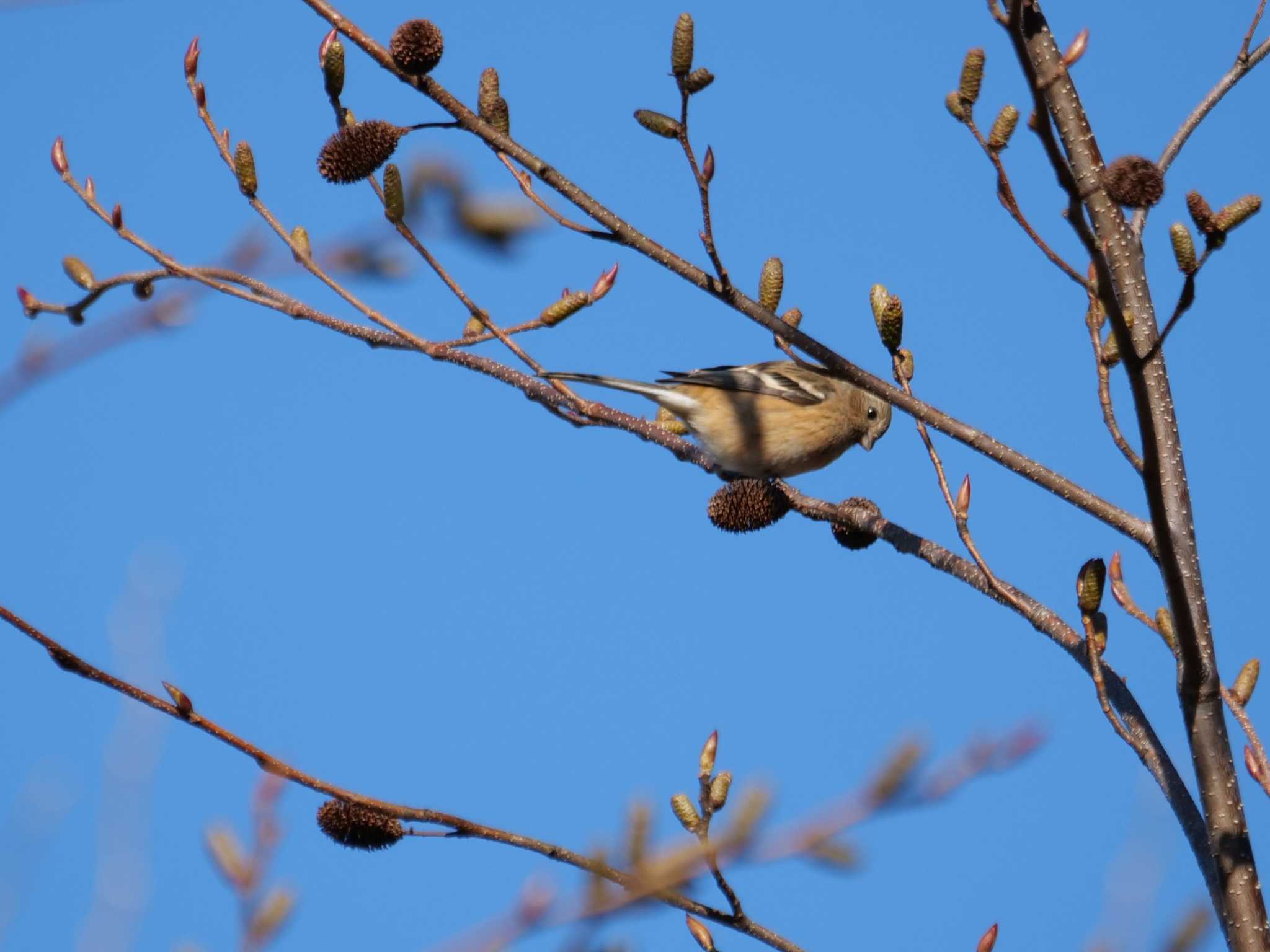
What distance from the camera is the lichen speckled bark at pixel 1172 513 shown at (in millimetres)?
2215

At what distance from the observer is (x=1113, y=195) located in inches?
96.7

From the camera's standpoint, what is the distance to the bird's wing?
269 inches

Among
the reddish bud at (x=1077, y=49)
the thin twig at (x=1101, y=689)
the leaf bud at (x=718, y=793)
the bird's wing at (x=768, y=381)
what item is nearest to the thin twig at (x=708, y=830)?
the leaf bud at (x=718, y=793)

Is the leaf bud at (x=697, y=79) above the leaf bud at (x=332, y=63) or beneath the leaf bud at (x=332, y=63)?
beneath

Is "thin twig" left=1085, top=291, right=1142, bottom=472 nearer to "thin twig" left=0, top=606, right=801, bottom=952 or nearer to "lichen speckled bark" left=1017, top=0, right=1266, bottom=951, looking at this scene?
"lichen speckled bark" left=1017, top=0, right=1266, bottom=951

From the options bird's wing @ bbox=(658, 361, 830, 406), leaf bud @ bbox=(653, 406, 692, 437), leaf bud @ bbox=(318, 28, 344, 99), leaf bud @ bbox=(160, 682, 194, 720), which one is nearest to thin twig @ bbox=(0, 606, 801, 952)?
leaf bud @ bbox=(160, 682, 194, 720)

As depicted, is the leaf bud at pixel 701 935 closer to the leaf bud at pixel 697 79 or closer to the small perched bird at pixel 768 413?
the leaf bud at pixel 697 79

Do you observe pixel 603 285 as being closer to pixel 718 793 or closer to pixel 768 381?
pixel 718 793

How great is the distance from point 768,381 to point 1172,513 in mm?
4212

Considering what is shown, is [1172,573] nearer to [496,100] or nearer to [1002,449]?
[1002,449]

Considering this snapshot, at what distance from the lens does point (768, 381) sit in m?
7.02

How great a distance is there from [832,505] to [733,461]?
2248 mm

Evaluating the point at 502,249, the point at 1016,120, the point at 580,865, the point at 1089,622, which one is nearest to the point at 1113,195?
the point at 1016,120

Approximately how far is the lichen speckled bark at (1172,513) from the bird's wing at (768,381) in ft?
12.0
